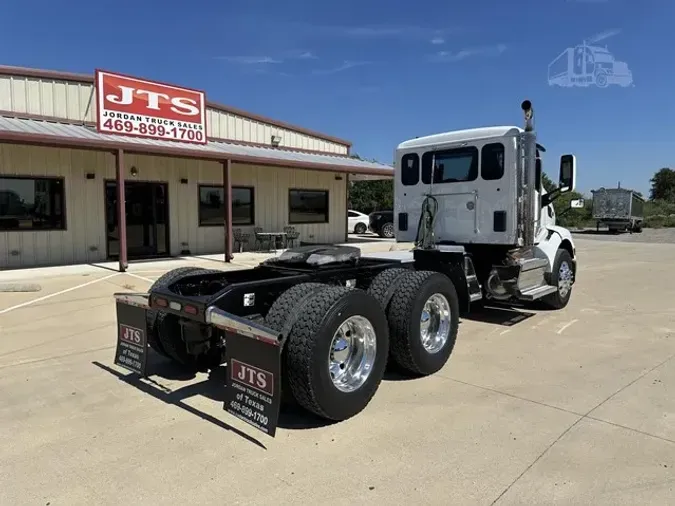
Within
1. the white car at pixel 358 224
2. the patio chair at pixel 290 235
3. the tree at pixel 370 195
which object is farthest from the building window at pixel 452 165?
the tree at pixel 370 195

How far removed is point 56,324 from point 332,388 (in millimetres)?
4895

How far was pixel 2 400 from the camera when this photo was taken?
4297 millimetres

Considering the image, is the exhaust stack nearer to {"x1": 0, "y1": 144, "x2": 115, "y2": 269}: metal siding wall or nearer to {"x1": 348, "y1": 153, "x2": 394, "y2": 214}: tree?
{"x1": 0, "y1": 144, "x2": 115, "y2": 269}: metal siding wall

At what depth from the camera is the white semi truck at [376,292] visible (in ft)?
11.9

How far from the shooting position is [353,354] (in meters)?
4.24

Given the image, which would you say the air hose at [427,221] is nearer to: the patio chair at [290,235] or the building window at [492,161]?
the building window at [492,161]

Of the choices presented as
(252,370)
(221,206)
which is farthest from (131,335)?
(221,206)

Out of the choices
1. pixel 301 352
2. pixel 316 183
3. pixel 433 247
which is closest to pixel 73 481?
pixel 301 352

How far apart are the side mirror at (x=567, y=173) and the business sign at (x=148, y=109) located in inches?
425

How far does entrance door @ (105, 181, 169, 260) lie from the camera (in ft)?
46.8

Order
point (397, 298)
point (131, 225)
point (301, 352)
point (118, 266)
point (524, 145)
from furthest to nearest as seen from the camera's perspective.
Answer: point (131, 225)
point (118, 266)
point (524, 145)
point (397, 298)
point (301, 352)

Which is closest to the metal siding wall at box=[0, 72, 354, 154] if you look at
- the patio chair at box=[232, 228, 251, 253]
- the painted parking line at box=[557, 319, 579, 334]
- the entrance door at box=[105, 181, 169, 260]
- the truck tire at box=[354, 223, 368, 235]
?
the entrance door at box=[105, 181, 169, 260]

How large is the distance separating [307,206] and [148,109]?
274 inches

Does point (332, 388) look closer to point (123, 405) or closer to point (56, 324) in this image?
point (123, 405)
